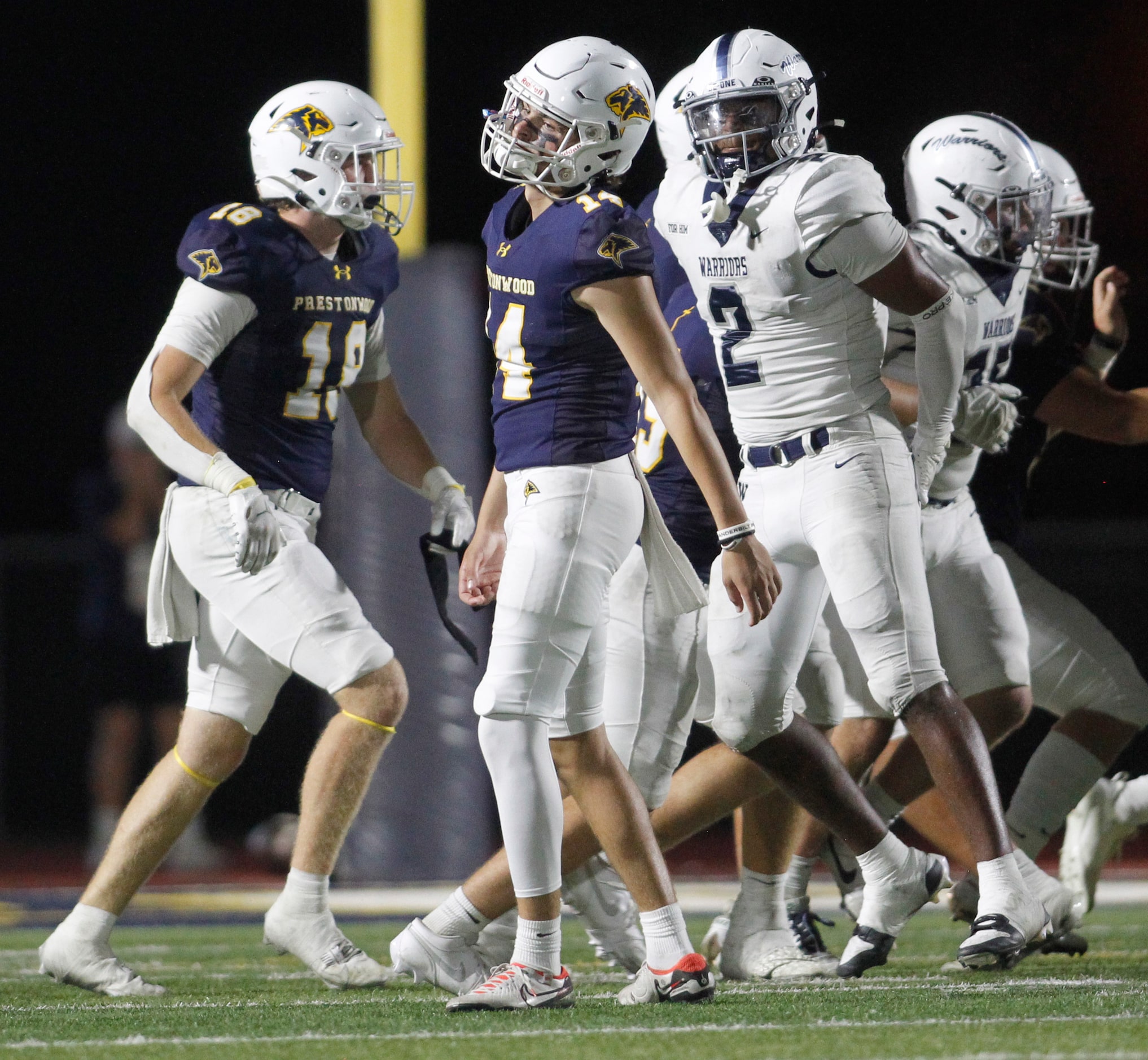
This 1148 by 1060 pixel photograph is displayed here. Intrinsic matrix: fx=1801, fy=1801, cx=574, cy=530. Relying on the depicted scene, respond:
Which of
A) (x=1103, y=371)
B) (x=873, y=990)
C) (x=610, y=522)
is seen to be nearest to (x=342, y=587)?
(x=610, y=522)

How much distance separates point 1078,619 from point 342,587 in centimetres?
183

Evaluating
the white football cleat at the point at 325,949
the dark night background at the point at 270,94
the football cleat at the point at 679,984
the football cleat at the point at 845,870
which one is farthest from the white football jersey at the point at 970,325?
the dark night background at the point at 270,94

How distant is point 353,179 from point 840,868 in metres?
1.87

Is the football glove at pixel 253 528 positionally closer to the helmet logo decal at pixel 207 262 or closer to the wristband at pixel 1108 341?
the helmet logo decal at pixel 207 262

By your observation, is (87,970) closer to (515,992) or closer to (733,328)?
(515,992)

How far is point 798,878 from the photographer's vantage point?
385 centimetres

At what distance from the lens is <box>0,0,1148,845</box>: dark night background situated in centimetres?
909

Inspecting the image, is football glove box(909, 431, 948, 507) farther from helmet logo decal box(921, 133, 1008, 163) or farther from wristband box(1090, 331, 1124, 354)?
wristband box(1090, 331, 1124, 354)

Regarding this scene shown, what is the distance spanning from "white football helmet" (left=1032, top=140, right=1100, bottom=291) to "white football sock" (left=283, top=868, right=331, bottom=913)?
6.56 ft

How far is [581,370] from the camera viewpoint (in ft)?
9.97

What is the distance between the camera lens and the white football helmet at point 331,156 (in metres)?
3.68

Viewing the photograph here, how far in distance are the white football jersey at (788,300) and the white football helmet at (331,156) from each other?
0.66 m

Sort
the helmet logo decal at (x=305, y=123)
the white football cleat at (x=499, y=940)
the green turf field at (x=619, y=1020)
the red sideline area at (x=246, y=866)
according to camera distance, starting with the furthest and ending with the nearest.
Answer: the red sideline area at (x=246, y=866) → the helmet logo decal at (x=305, y=123) → the white football cleat at (x=499, y=940) → the green turf field at (x=619, y=1020)

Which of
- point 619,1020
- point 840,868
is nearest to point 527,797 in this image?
point 619,1020
